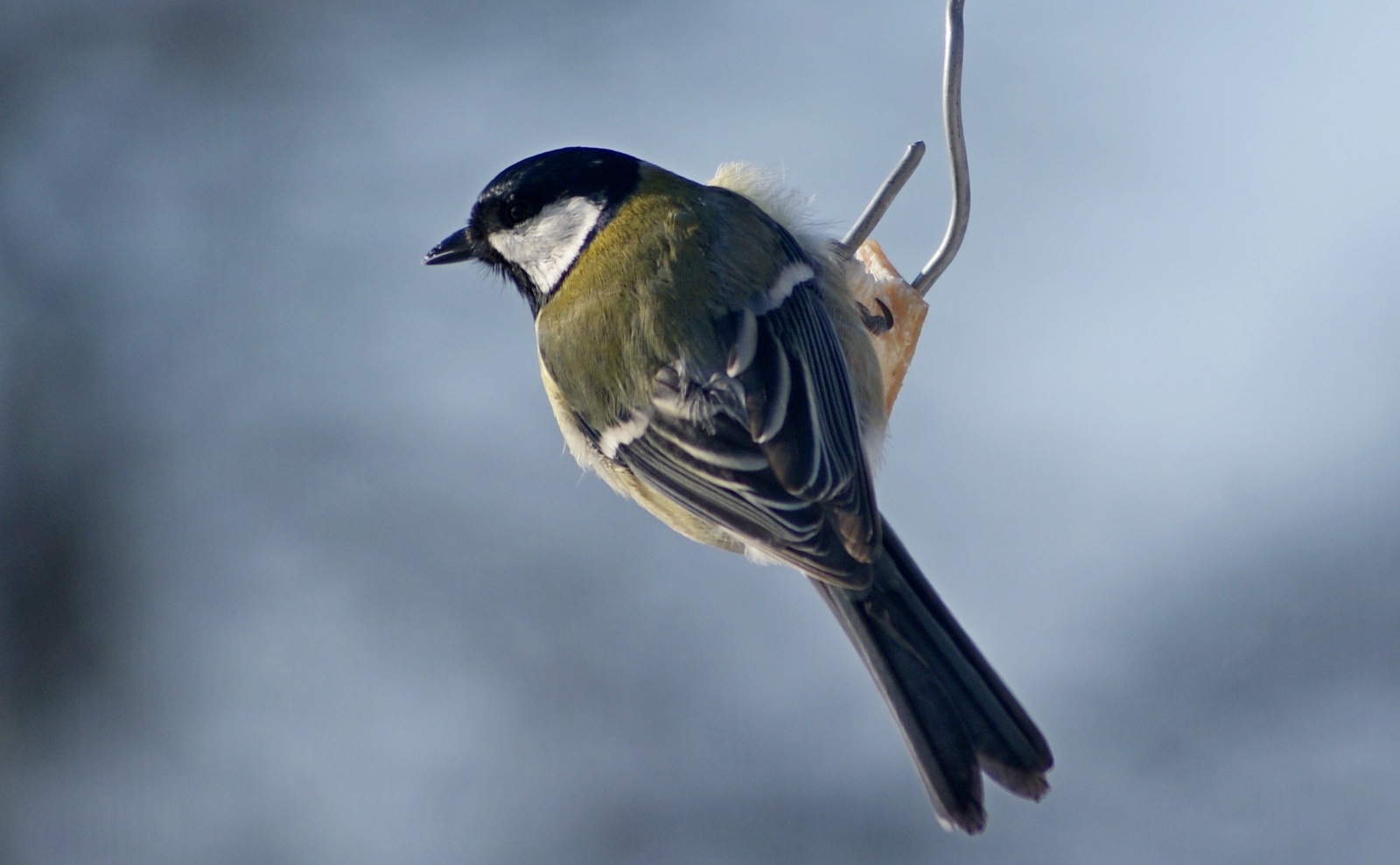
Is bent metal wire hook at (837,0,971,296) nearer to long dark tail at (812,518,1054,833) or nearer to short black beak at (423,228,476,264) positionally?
long dark tail at (812,518,1054,833)

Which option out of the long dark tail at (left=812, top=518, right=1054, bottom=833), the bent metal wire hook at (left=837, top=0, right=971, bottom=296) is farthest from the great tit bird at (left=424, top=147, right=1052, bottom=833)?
the bent metal wire hook at (left=837, top=0, right=971, bottom=296)

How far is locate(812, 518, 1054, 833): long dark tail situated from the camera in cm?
88

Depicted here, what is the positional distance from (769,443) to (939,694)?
25cm

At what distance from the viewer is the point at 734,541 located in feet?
3.73

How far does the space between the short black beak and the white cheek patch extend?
3 centimetres

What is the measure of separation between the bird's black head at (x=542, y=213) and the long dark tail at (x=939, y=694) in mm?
464

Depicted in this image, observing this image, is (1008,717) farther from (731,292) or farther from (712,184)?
(712,184)

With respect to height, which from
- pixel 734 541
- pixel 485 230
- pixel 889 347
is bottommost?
pixel 734 541

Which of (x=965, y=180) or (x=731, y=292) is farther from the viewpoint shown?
(x=731, y=292)

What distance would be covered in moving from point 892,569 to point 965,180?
0.32m

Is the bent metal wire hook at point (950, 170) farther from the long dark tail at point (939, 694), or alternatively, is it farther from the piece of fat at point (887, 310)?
the long dark tail at point (939, 694)

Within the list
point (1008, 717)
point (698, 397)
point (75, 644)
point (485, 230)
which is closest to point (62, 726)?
point (75, 644)

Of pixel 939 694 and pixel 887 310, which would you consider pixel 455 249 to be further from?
pixel 939 694

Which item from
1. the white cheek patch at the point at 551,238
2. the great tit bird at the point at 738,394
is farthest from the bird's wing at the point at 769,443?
the white cheek patch at the point at 551,238
